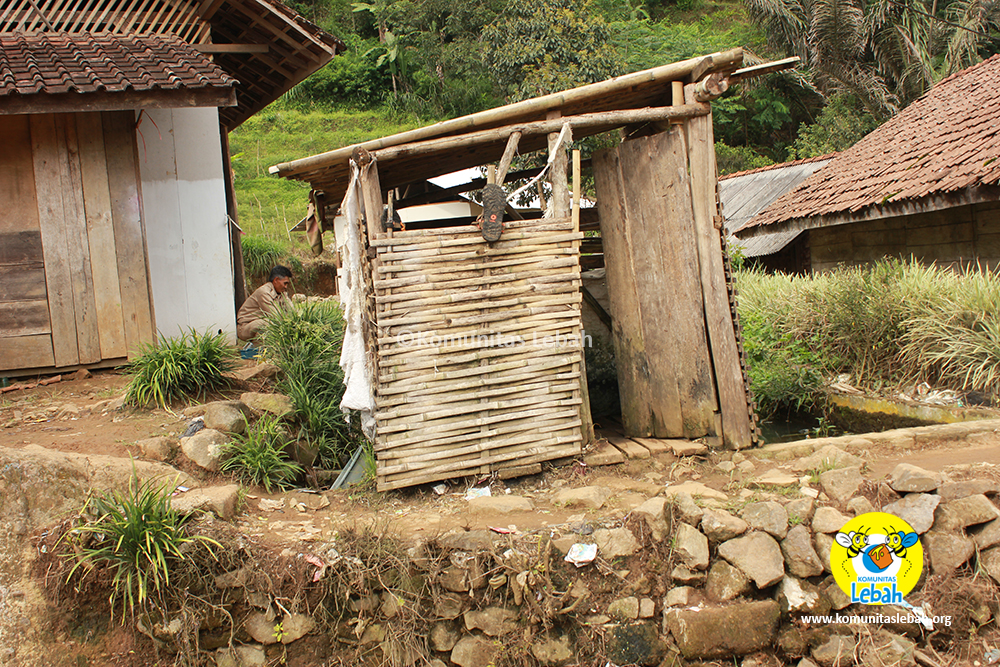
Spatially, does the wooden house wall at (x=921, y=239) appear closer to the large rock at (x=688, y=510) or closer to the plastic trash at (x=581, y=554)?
the large rock at (x=688, y=510)

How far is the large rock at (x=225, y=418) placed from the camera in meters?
5.32

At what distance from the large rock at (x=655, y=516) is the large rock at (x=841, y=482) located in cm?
110

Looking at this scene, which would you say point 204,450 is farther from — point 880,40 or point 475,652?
point 880,40

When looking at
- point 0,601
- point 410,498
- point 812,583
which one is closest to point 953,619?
point 812,583

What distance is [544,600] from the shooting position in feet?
12.3

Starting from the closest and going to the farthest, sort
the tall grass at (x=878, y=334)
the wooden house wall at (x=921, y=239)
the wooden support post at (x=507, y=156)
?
the wooden support post at (x=507, y=156) → the tall grass at (x=878, y=334) → the wooden house wall at (x=921, y=239)

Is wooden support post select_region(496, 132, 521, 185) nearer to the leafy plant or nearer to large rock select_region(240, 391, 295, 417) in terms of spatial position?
large rock select_region(240, 391, 295, 417)

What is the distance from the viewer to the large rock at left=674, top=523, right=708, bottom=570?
3.85 metres

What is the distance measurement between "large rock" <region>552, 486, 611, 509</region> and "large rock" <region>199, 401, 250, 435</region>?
266 centimetres

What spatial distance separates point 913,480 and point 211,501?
14.2ft

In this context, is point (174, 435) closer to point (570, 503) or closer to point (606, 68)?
point (570, 503)

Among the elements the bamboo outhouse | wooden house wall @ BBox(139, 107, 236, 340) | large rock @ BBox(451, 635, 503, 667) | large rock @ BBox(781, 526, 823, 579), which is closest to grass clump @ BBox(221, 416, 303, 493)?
the bamboo outhouse

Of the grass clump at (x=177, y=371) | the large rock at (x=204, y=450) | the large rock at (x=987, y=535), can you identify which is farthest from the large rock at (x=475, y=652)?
the grass clump at (x=177, y=371)

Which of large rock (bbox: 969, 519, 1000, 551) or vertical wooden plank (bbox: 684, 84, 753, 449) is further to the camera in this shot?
vertical wooden plank (bbox: 684, 84, 753, 449)
